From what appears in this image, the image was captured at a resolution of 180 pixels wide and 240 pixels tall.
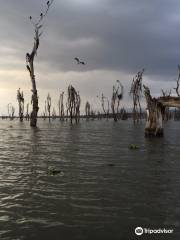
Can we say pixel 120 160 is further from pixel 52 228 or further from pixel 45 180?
pixel 52 228

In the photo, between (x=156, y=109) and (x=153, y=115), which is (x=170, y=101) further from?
(x=153, y=115)

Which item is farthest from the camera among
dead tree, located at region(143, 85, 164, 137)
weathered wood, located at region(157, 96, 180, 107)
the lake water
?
dead tree, located at region(143, 85, 164, 137)

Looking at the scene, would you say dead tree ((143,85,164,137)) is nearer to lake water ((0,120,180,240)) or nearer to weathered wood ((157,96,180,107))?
weathered wood ((157,96,180,107))

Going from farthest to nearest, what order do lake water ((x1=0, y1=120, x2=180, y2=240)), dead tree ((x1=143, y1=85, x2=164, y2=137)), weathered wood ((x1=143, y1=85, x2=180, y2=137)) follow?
dead tree ((x1=143, y1=85, x2=164, y2=137)) → weathered wood ((x1=143, y1=85, x2=180, y2=137)) → lake water ((x1=0, y1=120, x2=180, y2=240))

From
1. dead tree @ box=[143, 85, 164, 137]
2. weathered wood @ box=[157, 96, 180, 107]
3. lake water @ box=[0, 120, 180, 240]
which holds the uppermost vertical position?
weathered wood @ box=[157, 96, 180, 107]

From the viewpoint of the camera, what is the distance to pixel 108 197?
10695mm

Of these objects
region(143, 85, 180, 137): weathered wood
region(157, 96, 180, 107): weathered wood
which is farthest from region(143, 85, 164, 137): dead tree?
region(157, 96, 180, 107): weathered wood

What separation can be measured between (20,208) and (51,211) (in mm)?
830

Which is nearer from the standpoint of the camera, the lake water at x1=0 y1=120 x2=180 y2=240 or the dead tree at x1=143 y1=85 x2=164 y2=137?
the lake water at x1=0 y1=120 x2=180 y2=240

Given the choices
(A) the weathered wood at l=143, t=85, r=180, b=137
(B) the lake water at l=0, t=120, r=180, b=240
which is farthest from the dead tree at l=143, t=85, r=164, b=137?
(B) the lake water at l=0, t=120, r=180, b=240

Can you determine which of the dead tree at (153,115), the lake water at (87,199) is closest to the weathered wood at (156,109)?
the dead tree at (153,115)

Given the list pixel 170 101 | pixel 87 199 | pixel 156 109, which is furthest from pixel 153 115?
pixel 87 199

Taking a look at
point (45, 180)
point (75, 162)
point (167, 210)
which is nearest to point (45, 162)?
point (75, 162)

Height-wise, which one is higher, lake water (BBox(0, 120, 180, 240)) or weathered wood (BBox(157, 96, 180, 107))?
weathered wood (BBox(157, 96, 180, 107))
